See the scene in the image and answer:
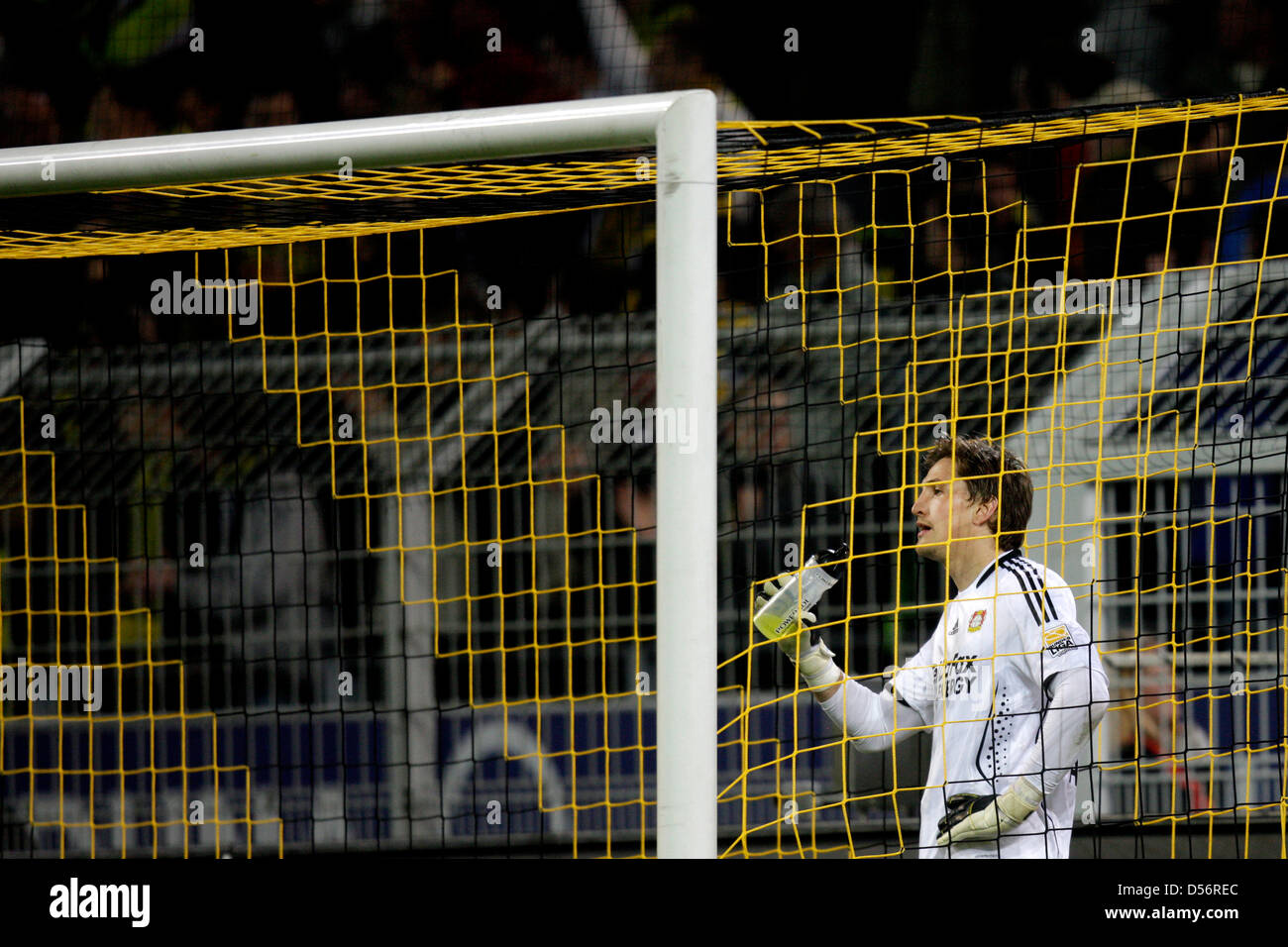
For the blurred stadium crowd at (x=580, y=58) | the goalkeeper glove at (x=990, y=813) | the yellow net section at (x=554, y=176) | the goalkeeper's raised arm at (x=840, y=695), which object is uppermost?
the blurred stadium crowd at (x=580, y=58)

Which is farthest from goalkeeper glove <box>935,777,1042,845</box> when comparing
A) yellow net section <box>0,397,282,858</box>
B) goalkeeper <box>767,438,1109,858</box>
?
yellow net section <box>0,397,282,858</box>

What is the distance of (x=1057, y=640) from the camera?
2213 millimetres

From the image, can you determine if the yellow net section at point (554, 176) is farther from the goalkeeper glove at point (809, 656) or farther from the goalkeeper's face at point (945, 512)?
the goalkeeper glove at point (809, 656)

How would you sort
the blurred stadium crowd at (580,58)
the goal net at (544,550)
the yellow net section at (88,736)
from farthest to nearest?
the blurred stadium crowd at (580,58) → the yellow net section at (88,736) → the goal net at (544,550)

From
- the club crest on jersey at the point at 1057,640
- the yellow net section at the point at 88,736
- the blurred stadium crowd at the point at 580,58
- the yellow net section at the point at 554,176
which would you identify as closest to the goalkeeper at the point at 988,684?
the club crest on jersey at the point at 1057,640

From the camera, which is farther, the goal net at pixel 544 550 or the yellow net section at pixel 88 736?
the yellow net section at pixel 88 736

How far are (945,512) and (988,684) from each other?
354 millimetres

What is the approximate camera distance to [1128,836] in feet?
18.7

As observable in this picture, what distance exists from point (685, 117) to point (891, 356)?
4.04 metres

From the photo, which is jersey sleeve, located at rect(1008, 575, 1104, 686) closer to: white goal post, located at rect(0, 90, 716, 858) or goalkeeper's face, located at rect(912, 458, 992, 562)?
goalkeeper's face, located at rect(912, 458, 992, 562)

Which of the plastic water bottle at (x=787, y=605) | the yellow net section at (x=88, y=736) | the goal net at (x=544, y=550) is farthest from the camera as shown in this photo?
the yellow net section at (x=88, y=736)

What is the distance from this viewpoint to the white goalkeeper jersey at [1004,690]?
7.28ft

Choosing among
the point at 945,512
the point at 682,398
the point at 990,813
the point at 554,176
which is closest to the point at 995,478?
the point at 945,512

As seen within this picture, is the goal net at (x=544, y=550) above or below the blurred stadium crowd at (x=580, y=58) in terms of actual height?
below
